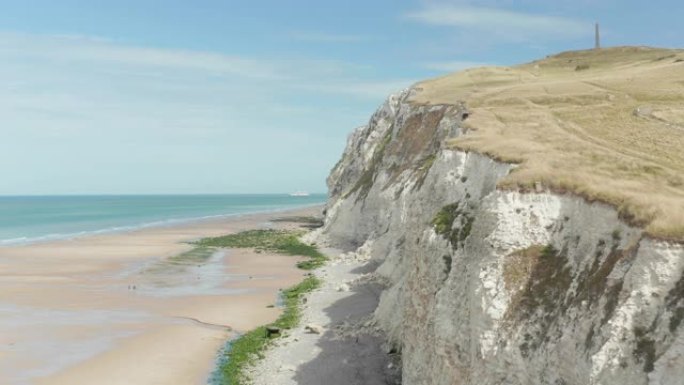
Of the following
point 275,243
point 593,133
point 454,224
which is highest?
point 593,133

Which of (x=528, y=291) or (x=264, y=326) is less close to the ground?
(x=528, y=291)

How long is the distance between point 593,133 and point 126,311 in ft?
120

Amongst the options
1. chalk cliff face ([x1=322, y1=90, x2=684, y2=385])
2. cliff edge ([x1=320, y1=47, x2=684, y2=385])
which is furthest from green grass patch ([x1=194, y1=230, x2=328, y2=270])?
Result: chalk cliff face ([x1=322, y1=90, x2=684, y2=385])

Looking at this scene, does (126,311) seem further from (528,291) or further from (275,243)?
(275,243)

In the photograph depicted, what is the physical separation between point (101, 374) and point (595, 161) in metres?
26.4

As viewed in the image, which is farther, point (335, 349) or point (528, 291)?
point (335, 349)

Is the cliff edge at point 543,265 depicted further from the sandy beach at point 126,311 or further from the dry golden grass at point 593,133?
the sandy beach at point 126,311

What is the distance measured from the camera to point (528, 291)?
21.0 metres

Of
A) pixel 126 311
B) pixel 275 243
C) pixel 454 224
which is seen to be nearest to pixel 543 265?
pixel 454 224

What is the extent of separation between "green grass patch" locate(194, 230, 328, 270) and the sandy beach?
265 centimetres

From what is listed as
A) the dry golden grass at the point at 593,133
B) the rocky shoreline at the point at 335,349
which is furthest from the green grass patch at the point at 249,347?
the dry golden grass at the point at 593,133

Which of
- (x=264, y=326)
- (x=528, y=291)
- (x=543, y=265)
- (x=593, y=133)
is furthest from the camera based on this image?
(x=593, y=133)

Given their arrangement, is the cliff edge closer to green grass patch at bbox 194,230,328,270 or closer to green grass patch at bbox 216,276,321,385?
green grass patch at bbox 216,276,321,385

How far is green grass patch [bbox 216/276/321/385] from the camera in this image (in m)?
32.7
